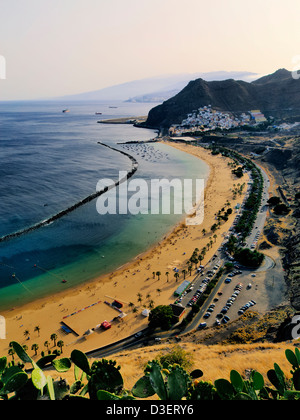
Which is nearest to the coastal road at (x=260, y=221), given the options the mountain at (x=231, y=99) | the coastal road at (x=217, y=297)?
the coastal road at (x=217, y=297)

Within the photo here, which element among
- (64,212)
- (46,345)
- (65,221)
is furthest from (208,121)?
(46,345)

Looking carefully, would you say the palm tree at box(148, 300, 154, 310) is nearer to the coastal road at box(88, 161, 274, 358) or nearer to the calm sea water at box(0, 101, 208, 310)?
the coastal road at box(88, 161, 274, 358)

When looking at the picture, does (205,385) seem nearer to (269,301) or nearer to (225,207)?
(269,301)

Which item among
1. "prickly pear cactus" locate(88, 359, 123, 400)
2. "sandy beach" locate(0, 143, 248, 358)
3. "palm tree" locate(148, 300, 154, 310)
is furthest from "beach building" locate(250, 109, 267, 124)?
"prickly pear cactus" locate(88, 359, 123, 400)

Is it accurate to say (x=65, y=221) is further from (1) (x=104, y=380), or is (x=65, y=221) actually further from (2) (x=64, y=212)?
(1) (x=104, y=380)

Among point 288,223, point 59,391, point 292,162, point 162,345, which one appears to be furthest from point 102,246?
point 292,162

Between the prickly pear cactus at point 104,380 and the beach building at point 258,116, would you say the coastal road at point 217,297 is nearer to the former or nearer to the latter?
the prickly pear cactus at point 104,380
